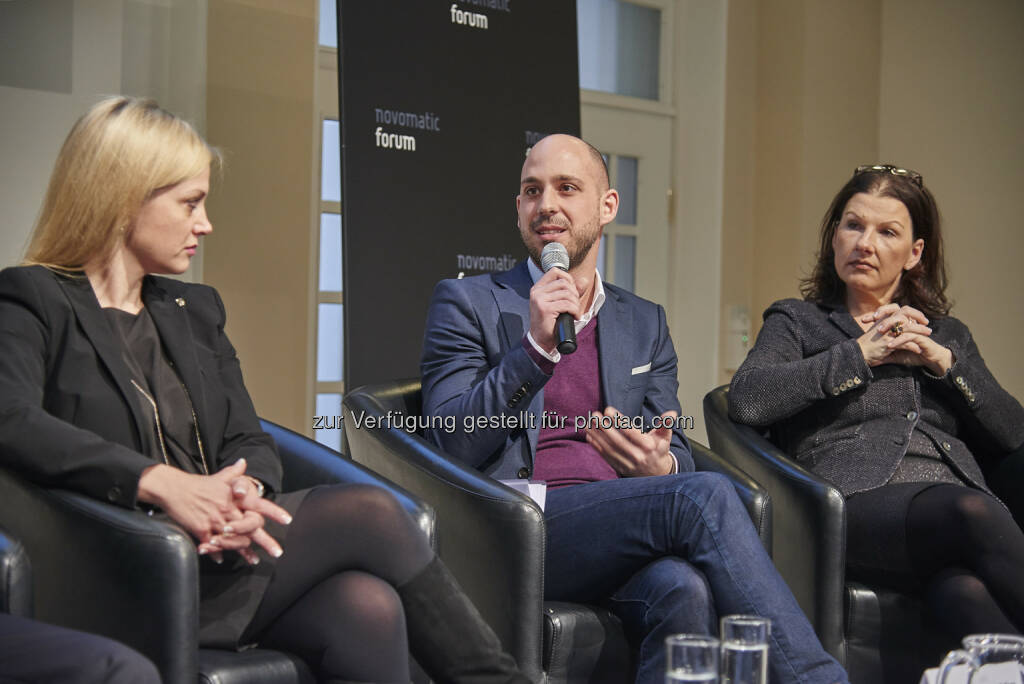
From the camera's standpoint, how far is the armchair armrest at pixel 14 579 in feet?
4.86

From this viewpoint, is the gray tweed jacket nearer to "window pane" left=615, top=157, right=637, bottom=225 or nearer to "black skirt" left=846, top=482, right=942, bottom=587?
"black skirt" left=846, top=482, right=942, bottom=587

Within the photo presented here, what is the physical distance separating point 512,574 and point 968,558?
99 cm

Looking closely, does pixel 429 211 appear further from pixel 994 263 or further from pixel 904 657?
pixel 994 263

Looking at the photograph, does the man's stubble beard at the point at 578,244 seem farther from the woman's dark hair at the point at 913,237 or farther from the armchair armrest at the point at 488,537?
the woman's dark hair at the point at 913,237

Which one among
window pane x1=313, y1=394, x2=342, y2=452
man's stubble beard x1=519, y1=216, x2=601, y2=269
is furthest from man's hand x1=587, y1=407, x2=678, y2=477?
window pane x1=313, y1=394, x2=342, y2=452

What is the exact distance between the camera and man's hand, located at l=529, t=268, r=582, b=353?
216 centimetres

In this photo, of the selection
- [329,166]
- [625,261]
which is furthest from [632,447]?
[625,261]

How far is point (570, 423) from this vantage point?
2.42 metres

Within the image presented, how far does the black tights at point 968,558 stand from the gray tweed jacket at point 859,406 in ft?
0.64

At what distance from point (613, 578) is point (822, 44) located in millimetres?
3387

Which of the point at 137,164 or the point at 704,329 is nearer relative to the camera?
the point at 137,164

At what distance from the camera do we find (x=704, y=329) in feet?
16.2

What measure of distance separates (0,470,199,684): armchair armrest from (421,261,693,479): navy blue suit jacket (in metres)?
0.76

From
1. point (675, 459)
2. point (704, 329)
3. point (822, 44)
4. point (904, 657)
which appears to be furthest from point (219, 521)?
point (822, 44)
